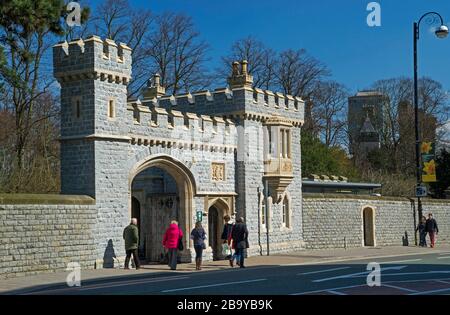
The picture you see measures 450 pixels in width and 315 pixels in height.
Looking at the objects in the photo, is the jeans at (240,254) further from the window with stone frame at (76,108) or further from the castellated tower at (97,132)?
the window with stone frame at (76,108)

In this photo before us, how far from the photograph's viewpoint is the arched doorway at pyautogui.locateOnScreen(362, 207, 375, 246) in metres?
34.0

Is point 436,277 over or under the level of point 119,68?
under

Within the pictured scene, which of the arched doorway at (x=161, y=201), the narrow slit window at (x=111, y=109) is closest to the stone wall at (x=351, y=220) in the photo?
the arched doorway at (x=161, y=201)

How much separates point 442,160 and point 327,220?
21.9 meters

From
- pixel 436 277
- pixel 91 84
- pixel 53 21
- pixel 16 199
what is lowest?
pixel 436 277

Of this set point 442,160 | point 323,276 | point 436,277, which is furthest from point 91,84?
point 442,160

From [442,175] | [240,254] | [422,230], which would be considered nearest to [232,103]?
[240,254]

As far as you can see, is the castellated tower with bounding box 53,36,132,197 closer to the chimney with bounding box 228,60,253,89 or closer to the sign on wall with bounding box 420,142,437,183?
the chimney with bounding box 228,60,253,89

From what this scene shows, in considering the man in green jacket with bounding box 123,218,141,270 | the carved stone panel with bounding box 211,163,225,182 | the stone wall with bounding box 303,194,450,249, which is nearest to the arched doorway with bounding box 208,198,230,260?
the carved stone panel with bounding box 211,163,225,182

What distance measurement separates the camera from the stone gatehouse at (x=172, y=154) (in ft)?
69.1

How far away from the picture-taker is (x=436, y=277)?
1689 cm

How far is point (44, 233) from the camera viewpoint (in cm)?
1931

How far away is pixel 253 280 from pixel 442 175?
3646 centimetres
